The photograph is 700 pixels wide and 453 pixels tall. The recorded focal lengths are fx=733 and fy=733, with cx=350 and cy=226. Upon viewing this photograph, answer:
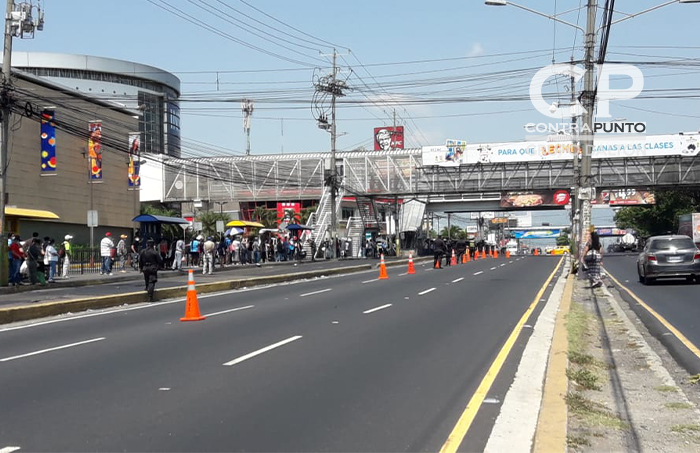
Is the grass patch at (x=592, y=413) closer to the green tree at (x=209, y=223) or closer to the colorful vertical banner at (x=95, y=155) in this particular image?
the colorful vertical banner at (x=95, y=155)

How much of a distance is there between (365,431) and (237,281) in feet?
66.5

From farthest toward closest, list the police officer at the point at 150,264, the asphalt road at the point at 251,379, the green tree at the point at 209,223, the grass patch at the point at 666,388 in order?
the green tree at the point at 209,223 → the police officer at the point at 150,264 → the grass patch at the point at 666,388 → the asphalt road at the point at 251,379

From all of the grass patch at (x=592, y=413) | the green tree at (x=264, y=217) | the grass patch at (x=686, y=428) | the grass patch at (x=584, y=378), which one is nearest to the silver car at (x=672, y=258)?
the grass patch at (x=584, y=378)

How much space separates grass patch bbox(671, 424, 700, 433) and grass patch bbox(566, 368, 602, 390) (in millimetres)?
1702

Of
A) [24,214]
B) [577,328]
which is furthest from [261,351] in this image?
[24,214]

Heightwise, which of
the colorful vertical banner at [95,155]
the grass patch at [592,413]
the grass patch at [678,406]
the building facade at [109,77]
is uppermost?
the building facade at [109,77]

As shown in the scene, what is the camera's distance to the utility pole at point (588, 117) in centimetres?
2347

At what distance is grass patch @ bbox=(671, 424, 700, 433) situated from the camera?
659cm

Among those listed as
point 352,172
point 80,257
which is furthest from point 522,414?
point 352,172

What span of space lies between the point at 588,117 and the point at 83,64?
335ft

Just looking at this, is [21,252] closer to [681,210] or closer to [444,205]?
[444,205]

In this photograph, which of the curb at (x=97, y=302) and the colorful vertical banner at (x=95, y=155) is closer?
the curb at (x=97, y=302)

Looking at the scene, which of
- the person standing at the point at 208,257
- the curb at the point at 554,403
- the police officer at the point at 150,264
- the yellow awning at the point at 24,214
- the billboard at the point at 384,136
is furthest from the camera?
the billboard at the point at 384,136

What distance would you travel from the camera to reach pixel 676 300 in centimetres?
1800
